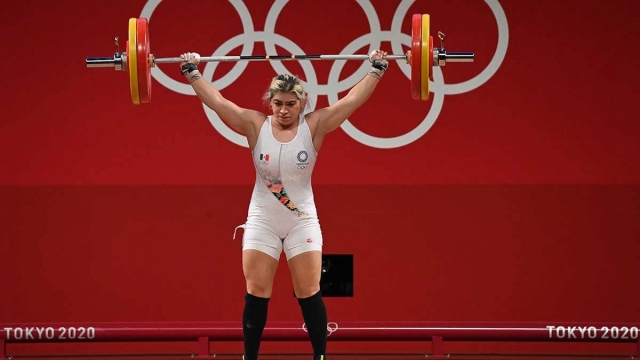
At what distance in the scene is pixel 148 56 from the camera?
4141mm

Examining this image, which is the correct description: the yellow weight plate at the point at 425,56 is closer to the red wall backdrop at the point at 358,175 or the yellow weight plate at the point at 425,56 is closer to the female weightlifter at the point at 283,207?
the female weightlifter at the point at 283,207

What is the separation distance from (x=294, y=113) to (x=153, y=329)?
1.90 m

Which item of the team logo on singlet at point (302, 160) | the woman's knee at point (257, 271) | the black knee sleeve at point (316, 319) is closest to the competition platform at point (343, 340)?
the black knee sleeve at point (316, 319)

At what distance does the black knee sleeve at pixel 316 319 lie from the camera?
12.9 feet

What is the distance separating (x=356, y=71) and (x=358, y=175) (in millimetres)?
608

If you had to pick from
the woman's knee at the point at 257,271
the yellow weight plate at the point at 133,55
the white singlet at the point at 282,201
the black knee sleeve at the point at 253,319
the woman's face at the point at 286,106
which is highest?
the yellow weight plate at the point at 133,55

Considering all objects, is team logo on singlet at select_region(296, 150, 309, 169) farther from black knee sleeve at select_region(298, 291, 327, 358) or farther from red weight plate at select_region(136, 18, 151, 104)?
red weight plate at select_region(136, 18, 151, 104)

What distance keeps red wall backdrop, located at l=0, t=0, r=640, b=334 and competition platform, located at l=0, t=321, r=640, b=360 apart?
0.18 meters

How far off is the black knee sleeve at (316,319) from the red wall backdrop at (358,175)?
1.70 meters

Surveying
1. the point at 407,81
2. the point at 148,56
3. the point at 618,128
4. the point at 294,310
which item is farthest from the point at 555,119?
the point at 148,56

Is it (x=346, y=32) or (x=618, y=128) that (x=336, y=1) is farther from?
(x=618, y=128)

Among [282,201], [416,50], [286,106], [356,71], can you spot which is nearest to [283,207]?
[282,201]

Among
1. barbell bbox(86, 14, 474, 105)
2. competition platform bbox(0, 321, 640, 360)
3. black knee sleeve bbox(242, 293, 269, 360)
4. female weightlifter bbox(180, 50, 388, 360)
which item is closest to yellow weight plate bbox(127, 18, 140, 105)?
barbell bbox(86, 14, 474, 105)

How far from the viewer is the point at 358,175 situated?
564 centimetres
